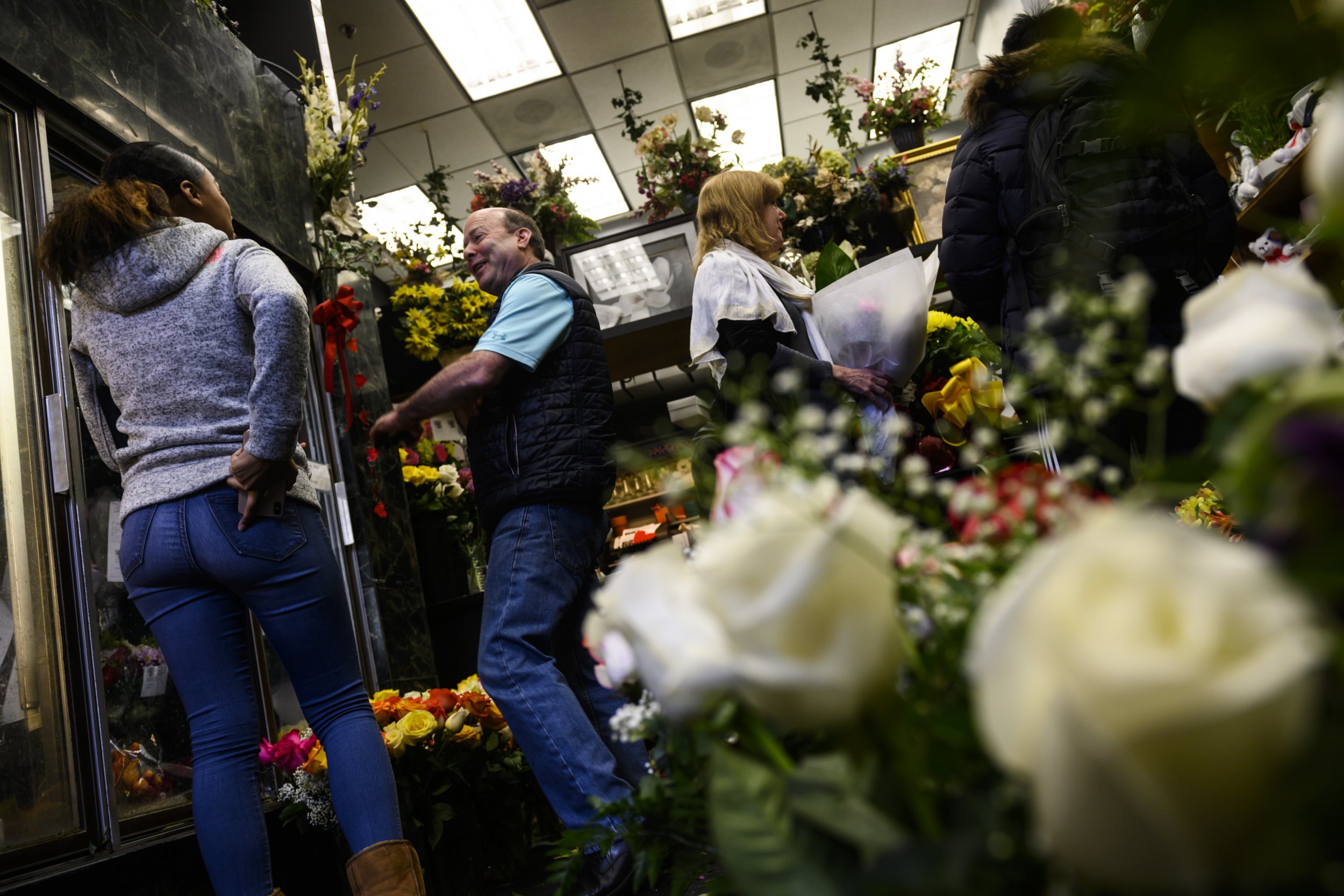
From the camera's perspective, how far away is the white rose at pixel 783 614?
248mm

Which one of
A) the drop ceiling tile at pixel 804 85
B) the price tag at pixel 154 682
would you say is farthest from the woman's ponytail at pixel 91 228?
the drop ceiling tile at pixel 804 85

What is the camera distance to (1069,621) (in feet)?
0.64

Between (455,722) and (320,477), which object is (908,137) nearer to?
(320,477)

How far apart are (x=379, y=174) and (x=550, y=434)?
4.71 metres

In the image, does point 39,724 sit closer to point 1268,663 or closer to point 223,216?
point 223,216

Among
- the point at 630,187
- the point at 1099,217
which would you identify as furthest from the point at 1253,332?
the point at 630,187

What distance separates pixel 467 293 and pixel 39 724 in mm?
2621

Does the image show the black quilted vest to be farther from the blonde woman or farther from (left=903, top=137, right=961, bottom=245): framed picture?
(left=903, top=137, right=961, bottom=245): framed picture

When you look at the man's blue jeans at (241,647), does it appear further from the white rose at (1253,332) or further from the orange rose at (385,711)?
the white rose at (1253,332)

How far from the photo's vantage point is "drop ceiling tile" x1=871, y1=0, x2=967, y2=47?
5348 millimetres

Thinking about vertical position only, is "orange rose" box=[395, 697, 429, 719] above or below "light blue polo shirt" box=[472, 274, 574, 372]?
below

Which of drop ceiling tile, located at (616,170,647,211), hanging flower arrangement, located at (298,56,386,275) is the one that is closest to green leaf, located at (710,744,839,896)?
hanging flower arrangement, located at (298,56,386,275)

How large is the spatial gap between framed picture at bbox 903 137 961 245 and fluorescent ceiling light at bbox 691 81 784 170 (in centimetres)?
187

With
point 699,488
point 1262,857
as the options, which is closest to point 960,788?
point 1262,857
